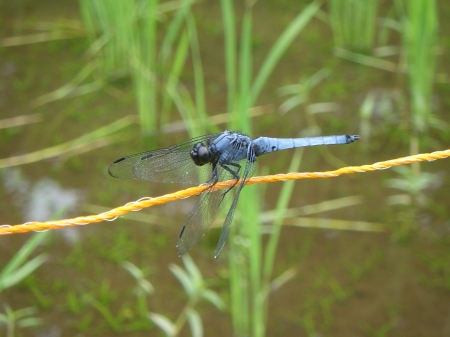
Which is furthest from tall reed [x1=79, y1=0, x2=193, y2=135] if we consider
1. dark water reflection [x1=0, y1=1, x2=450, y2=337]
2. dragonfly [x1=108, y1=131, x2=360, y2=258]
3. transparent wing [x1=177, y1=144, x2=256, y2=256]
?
transparent wing [x1=177, y1=144, x2=256, y2=256]

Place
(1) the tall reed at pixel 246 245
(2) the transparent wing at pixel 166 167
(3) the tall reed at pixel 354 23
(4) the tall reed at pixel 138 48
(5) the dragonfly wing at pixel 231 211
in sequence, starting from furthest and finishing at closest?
(3) the tall reed at pixel 354 23
(4) the tall reed at pixel 138 48
(1) the tall reed at pixel 246 245
(2) the transparent wing at pixel 166 167
(5) the dragonfly wing at pixel 231 211

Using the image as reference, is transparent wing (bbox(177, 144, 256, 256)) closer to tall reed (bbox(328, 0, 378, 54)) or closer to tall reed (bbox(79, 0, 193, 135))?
tall reed (bbox(79, 0, 193, 135))

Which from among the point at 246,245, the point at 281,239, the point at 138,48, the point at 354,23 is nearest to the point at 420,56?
the point at 354,23

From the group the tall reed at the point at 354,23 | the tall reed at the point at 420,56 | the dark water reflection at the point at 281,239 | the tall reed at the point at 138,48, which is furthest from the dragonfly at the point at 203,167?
the tall reed at the point at 354,23

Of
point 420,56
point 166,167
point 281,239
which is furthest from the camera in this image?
point 420,56

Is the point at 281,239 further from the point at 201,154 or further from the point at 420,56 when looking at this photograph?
the point at 420,56

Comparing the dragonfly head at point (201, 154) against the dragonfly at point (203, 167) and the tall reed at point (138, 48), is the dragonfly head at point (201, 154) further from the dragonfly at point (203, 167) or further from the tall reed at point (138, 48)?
the tall reed at point (138, 48)
